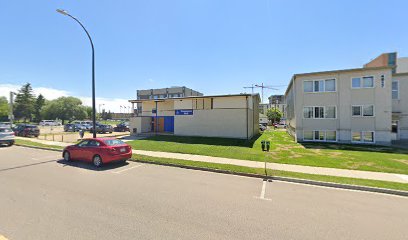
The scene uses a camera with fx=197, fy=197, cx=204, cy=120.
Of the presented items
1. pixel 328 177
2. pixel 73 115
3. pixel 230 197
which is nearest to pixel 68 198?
pixel 230 197

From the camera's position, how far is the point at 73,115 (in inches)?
3039

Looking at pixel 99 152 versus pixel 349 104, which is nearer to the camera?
pixel 99 152

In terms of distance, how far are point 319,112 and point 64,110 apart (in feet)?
280

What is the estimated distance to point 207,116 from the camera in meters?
21.4

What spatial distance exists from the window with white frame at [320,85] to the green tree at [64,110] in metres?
83.3

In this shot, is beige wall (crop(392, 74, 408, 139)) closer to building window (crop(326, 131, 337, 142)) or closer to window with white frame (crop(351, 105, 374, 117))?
window with white frame (crop(351, 105, 374, 117))

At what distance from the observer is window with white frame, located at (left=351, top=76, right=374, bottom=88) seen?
18.5m

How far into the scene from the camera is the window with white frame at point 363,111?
1848 cm

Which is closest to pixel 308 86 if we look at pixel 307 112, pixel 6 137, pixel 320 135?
pixel 307 112

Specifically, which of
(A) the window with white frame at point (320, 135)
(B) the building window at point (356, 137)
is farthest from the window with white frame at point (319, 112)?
(B) the building window at point (356, 137)

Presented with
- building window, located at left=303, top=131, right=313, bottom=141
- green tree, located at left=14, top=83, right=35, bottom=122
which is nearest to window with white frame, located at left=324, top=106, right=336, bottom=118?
building window, located at left=303, top=131, right=313, bottom=141

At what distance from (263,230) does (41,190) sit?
7016 millimetres

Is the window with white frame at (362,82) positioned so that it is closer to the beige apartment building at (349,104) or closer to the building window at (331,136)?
the beige apartment building at (349,104)

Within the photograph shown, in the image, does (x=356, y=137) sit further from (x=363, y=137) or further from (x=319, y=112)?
(x=319, y=112)
